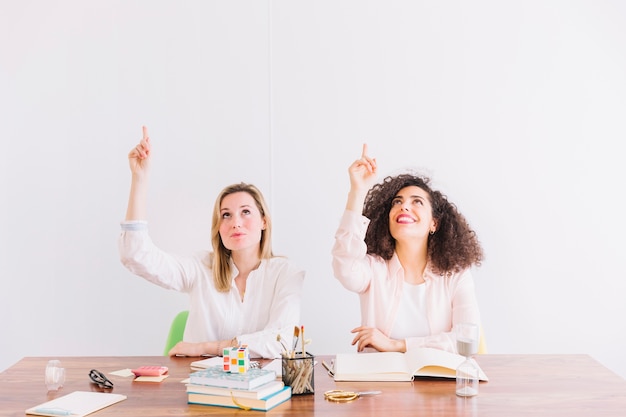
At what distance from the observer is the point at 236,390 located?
1.69 meters

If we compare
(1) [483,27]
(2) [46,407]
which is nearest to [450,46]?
(1) [483,27]

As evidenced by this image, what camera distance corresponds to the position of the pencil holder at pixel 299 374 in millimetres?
1780

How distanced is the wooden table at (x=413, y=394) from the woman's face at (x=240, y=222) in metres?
0.63

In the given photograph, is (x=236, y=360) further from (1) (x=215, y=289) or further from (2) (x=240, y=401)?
(1) (x=215, y=289)

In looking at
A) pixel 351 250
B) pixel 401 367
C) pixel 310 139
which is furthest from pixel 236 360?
pixel 310 139

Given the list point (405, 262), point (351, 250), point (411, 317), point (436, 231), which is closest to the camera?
point (351, 250)

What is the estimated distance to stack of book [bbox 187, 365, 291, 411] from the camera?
1.66 meters

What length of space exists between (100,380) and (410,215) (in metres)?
1.36

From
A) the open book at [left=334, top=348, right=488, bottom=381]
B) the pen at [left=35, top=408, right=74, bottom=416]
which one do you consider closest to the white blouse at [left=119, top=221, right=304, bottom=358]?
the open book at [left=334, top=348, right=488, bottom=381]

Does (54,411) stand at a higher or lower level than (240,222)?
lower

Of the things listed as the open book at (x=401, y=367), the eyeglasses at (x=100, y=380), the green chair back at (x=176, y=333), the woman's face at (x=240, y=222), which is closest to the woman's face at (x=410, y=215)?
the woman's face at (x=240, y=222)

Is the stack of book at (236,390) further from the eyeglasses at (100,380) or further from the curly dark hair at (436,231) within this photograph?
the curly dark hair at (436,231)

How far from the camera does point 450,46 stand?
3.21 metres

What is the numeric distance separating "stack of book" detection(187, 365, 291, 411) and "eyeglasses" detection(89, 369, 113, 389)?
29 centimetres
